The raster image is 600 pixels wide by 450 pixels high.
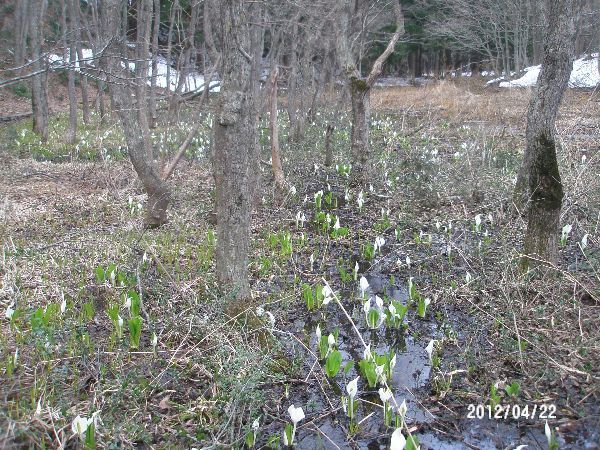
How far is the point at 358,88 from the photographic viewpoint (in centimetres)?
980

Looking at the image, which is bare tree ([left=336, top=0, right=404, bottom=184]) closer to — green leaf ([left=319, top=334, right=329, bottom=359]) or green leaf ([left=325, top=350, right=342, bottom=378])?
green leaf ([left=319, top=334, right=329, bottom=359])

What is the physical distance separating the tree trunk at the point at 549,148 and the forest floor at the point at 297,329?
28 cm

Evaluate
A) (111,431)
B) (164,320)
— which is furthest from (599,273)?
(111,431)

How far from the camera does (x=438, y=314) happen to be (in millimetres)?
5223

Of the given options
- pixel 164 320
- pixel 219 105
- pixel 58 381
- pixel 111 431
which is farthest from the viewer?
pixel 164 320

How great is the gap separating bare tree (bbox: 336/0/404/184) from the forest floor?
1.49 metres

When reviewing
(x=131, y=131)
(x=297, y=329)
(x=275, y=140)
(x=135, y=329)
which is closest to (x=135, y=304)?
(x=135, y=329)

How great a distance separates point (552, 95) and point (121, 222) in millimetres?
5355

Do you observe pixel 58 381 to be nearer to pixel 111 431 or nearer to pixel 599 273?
pixel 111 431

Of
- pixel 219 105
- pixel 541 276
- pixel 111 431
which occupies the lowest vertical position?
pixel 111 431

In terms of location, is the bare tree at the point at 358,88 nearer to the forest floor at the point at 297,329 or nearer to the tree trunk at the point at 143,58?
the forest floor at the point at 297,329

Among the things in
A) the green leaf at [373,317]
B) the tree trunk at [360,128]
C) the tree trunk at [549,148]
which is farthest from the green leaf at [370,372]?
the tree trunk at [360,128]

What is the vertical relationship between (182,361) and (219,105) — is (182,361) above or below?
below

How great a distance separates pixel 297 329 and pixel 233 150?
5.89 feet
